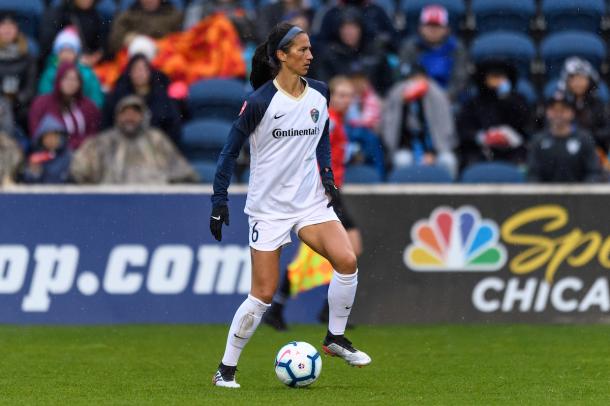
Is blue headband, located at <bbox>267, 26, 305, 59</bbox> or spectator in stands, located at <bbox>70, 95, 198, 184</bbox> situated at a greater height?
blue headband, located at <bbox>267, 26, 305, 59</bbox>

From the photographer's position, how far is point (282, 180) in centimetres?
840

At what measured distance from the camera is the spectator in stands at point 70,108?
46.5 feet

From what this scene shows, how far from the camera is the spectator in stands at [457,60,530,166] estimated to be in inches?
565

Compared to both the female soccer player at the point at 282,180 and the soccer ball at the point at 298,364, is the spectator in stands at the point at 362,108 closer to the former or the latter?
the female soccer player at the point at 282,180

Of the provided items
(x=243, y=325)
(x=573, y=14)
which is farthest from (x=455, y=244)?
(x=573, y=14)

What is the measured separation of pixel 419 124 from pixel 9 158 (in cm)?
418

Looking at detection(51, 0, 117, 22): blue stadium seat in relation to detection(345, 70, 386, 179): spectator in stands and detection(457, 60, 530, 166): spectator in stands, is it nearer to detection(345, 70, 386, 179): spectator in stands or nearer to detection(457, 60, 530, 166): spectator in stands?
detection(345, 70, 386, 179): spectator in stands

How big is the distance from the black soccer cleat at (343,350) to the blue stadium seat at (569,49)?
8.52m

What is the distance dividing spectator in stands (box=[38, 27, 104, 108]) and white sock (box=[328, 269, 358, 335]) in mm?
6713

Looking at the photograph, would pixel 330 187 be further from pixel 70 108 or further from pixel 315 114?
pixel 70 108

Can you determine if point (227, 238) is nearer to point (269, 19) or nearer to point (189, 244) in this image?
point (189, 244)

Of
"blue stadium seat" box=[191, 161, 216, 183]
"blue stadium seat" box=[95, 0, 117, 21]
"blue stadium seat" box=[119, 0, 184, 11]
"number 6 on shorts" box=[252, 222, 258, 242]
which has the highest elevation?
"blue stadium seat" box=[119, 0, 184, 11]

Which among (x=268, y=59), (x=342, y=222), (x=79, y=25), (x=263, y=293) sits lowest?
(x=342, y=222)

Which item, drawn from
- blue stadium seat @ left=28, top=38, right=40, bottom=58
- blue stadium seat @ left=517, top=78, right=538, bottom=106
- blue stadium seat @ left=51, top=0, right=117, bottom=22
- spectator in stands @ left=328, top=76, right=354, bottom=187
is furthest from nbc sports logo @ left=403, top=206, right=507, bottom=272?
blue stadium seat @ left=51, top=0, right=117, bottom=22
